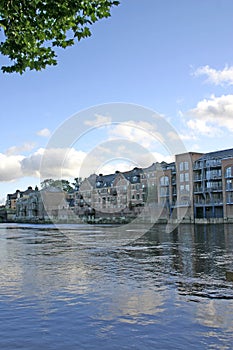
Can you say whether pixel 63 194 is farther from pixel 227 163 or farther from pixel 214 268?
pixel 214 268

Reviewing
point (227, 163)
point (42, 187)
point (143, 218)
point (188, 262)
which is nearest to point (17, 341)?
point (188, 262)

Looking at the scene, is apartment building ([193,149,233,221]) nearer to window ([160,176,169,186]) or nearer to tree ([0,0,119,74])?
window ([160,176,169,186])

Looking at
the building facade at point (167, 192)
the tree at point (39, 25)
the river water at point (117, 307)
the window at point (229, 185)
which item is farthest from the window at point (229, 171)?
the tree at point (39, 25)

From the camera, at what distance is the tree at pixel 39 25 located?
8.77 meters

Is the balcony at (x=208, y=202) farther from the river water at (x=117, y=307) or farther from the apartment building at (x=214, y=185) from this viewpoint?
the river water at (x=117, y=307)

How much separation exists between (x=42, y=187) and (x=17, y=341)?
18252 cm

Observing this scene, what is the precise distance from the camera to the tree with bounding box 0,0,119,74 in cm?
877

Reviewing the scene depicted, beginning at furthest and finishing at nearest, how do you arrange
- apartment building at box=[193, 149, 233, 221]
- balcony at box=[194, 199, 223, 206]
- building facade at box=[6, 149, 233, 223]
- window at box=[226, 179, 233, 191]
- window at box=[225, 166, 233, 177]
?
building facade at box=[6, 149, 233, 223] → balcony at box=[194, 199, 223, 206] → apartment building at box=[193, 149, 233, 221] → window at box=[226, 179, 233, 191] → window at box=[225, 166, 233, 177]

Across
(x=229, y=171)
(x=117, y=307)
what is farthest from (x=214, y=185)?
(x=117, y=307)

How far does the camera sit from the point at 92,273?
15.4m

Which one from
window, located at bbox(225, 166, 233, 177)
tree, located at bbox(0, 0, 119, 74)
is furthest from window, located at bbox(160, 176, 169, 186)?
tree, located at bbox(0, 0, 119, 74)

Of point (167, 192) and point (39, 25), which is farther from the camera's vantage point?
point (167, 192)

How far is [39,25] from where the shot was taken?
9148 millimetres

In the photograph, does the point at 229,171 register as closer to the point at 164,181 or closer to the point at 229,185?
the point at 229,185
